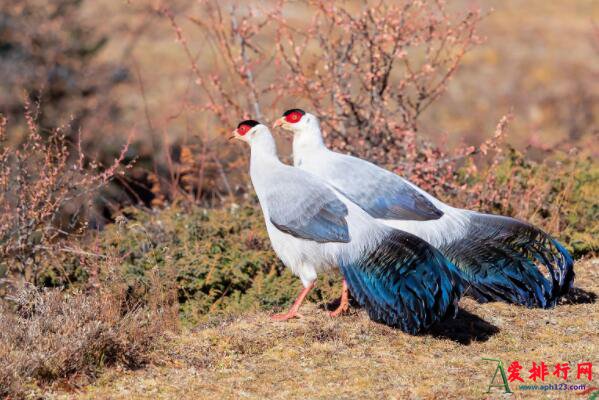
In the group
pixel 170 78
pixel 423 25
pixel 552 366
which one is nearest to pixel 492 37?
pixel 170 78

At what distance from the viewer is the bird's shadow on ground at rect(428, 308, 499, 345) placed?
22.7 feet

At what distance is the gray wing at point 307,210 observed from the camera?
274 inches

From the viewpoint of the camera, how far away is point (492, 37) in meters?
28.0

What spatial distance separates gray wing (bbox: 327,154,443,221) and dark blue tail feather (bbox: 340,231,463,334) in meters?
0.78

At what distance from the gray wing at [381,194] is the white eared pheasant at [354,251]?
0.36m

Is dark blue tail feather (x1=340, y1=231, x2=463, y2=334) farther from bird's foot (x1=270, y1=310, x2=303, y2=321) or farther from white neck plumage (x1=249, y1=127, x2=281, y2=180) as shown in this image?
white neck plumage (x1=249, y1=127, x2=281, y2=180)

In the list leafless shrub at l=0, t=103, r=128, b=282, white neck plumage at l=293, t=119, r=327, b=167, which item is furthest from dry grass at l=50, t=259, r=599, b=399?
leafless shrub at l=0, t=103, r=128, b=282

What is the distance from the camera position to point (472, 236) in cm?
750

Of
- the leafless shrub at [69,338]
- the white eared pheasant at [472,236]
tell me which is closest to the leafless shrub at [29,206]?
the leafless shrub at [69,338]

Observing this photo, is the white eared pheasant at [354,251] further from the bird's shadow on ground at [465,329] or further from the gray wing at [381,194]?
the bird's shadow on ground at [465,329]

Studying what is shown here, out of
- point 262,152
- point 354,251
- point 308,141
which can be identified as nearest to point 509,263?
point 354,251

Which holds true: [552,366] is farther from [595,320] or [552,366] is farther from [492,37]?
[492,37]

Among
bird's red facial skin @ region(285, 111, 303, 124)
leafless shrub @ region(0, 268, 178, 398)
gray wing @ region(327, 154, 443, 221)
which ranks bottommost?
leafless shrub @ region(0, 268, 178, 398)

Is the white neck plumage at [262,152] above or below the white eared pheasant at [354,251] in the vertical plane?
above
